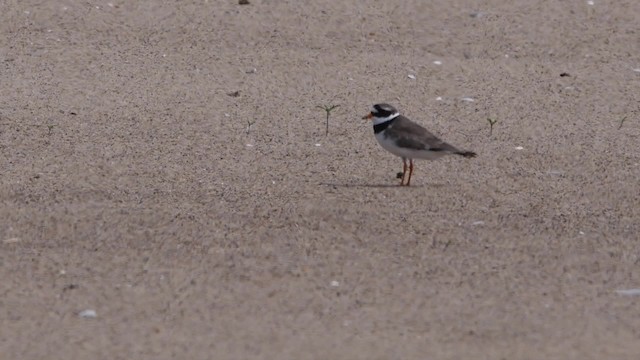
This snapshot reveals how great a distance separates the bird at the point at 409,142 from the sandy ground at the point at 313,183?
0.73 ft

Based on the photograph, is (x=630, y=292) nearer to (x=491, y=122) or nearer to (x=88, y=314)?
(x=88, y=314)

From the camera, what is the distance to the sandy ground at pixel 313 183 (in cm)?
659

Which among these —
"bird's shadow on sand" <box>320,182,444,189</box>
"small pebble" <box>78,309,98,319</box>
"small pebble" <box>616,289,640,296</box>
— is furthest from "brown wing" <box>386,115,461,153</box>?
"small pebble" <box>78,309,98,319</box>

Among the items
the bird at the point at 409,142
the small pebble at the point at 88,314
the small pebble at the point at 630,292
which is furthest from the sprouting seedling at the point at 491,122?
the small pebble at the point at 88,314

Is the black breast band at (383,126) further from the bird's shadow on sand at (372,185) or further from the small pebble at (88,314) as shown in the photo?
the small pebble at (88,314)

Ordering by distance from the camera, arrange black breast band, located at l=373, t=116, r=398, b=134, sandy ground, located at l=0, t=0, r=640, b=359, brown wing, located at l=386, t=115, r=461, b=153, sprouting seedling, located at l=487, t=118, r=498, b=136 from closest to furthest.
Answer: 1. sandy ground, located at l=0, t=0, r=640, b=359
2. brown wing, located at l=386, t=115, r=461, b=153
3. black breast band, located at l=373, t=116, r=398, b=134
4. sprouting seedling, located at l=487, t=118, r=498, b=136

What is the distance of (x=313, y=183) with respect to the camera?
9.16 meters

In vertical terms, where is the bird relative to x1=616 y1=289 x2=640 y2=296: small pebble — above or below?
below

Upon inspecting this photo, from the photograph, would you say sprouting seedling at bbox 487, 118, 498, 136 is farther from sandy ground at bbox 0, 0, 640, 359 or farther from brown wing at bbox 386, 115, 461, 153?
brown wing at bbox 386, 115, 461, 153

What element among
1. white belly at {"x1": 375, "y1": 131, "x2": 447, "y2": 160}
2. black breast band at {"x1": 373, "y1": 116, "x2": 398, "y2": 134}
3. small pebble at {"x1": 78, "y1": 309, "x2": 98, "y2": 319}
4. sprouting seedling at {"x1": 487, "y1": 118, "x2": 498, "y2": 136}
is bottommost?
sprouting seedling at {"x1": 487, "y1": 118, "x2": 498, "y2": 136}

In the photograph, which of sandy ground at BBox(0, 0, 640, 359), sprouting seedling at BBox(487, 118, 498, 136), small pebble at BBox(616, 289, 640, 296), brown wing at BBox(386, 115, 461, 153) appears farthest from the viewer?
sprouting seedling at BBox(487, 118, 498, 136)

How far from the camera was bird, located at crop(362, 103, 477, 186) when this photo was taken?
907 centimetres

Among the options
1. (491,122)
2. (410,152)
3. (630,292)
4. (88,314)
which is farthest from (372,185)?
(88,314)

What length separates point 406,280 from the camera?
7.27 m
